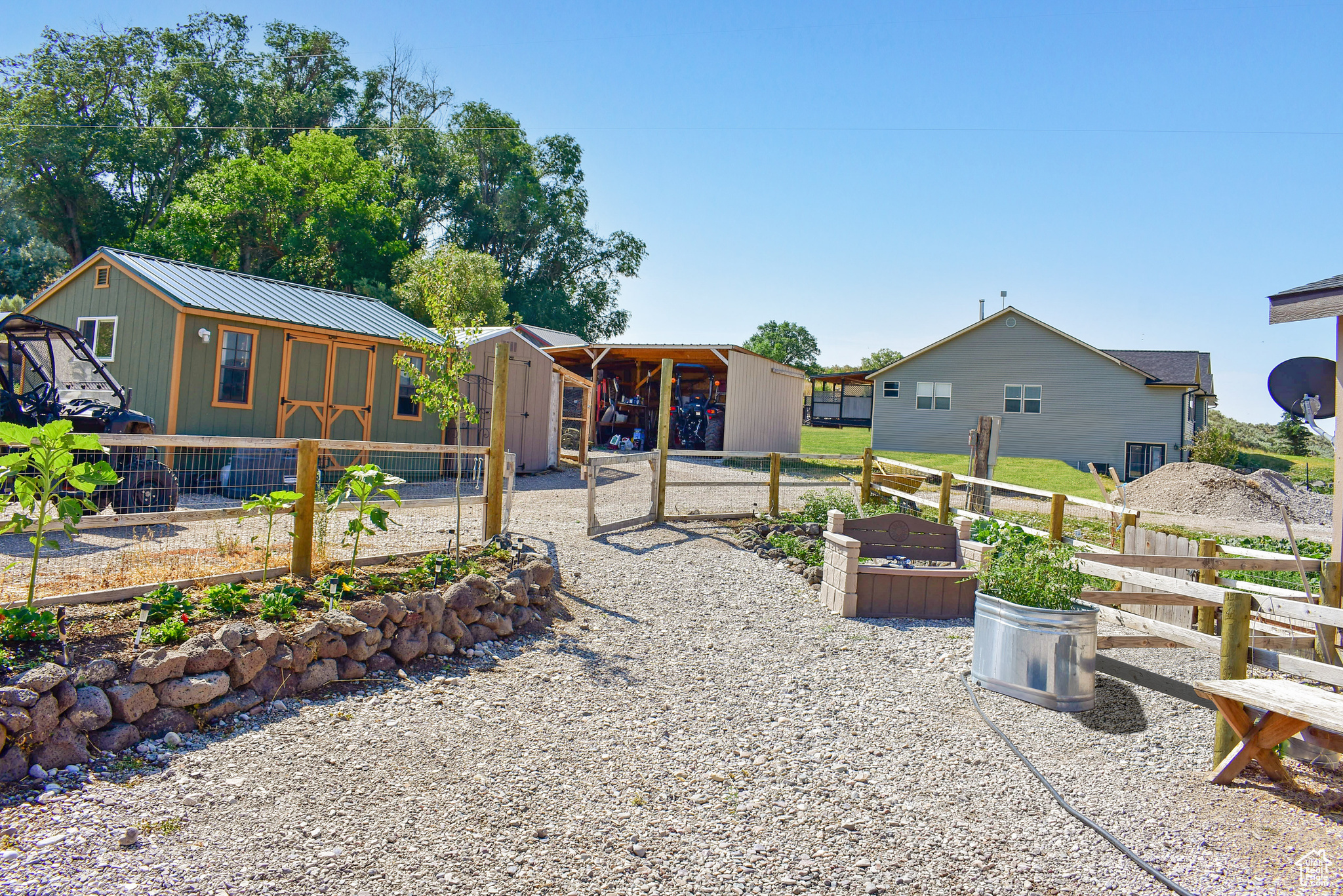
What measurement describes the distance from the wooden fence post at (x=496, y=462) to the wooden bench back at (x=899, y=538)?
10.4 feet

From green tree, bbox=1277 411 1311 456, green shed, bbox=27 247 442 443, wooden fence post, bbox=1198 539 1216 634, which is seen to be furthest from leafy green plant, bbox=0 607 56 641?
green tree, bbox=1277 411 1311 456

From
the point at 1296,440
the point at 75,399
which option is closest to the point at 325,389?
the point at 75,399

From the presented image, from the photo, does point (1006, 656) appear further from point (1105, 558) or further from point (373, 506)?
point (373, 506)

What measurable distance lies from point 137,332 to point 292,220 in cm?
2649

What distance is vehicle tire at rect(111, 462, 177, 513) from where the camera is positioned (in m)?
8.03

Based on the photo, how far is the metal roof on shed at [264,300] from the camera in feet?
41.6

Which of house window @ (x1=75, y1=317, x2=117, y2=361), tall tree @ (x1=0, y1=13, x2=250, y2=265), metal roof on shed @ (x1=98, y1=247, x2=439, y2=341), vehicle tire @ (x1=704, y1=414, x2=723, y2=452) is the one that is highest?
tall tree @ (x1=0, y1=13, x2=250, y2=265)

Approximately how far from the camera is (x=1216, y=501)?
16.9 metres

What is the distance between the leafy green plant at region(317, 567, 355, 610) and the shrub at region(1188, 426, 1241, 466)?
25.5 meters

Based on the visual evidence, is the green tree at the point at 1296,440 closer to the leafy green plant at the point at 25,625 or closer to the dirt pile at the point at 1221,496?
the dirt pile at the point at 1221,496

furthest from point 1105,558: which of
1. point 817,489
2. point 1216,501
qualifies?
point 1216,501

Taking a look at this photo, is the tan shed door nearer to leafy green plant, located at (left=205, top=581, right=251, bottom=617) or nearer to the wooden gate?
leafy green plant, located at (left=205, top=581, right=251, bottom=617)

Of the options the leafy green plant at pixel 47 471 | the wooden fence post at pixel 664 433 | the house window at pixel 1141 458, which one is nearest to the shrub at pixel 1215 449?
the house window at pixel 1141 458

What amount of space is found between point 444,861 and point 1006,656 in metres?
3.57
